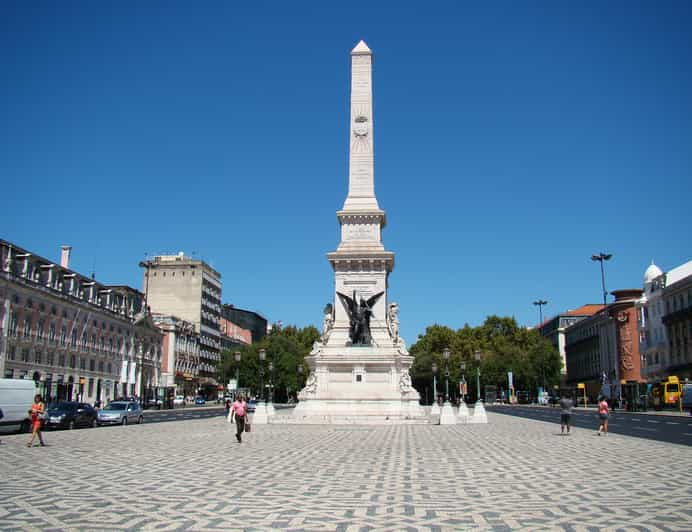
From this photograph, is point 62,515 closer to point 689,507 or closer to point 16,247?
point 689,507

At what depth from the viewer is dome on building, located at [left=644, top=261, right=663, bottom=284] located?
81075mm

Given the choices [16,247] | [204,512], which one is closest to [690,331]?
[16,247]

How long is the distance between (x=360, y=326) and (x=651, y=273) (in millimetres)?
56116

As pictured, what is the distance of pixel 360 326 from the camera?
38.8 meters

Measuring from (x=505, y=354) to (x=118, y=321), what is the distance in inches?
2258

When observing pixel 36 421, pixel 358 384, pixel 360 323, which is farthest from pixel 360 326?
pixel 36 421

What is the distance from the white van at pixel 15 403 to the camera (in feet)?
94.3

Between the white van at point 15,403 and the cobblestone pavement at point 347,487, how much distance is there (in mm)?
8497

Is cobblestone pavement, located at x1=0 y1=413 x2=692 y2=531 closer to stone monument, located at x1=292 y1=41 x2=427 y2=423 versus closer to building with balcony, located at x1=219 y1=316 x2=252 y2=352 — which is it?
stone monument, located at x1=292 y1=41 x2=427 y2=423

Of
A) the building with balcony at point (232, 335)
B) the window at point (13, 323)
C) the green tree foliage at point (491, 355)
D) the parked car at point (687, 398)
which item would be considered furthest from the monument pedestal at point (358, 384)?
the building with balcony at point (232, 335)

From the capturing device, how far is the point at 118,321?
7806cm

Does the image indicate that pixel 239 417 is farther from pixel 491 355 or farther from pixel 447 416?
pixel 491 355

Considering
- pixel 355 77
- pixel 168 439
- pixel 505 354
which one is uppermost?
pixel 355 77

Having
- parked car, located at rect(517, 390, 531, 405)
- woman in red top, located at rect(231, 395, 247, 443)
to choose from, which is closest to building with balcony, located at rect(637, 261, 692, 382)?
parked car, located at rect(517, 390, 531, 405)
